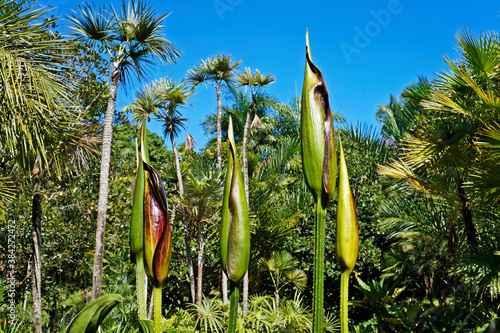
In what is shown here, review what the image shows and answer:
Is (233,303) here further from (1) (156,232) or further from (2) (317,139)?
(2) (317,139)

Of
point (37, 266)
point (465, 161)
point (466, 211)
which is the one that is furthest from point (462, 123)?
point (37, 266)

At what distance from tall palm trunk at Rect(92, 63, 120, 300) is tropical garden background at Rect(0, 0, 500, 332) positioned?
0.02 m

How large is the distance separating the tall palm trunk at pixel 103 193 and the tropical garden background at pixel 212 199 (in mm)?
21

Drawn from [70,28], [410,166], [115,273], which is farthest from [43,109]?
[410,166]

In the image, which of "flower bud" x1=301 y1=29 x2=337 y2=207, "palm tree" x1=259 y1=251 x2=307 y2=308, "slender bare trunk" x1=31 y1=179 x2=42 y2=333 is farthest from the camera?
"palm tree" x1=259 y1=251 x2=307 y2=308

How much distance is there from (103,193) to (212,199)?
311 centimetres

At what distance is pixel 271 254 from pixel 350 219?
7.73m

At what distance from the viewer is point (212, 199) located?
722 cm

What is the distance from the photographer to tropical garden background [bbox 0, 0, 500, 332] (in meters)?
4.31

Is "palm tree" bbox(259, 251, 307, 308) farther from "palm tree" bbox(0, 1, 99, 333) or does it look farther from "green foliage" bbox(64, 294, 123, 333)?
"green foliage" bbox(64, 294, 123, 333)

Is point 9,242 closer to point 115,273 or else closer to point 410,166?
point 115,273

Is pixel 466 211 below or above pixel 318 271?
above

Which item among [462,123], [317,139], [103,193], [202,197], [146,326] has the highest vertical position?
[462,123]

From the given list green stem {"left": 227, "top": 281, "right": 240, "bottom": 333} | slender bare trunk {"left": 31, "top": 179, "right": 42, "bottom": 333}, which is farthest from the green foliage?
slender bare trunk {"left": 31, "top": 179, "right": 42, "bottom": 333}
